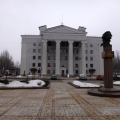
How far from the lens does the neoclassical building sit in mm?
68562

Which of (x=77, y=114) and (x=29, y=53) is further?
(x=29, y=53)

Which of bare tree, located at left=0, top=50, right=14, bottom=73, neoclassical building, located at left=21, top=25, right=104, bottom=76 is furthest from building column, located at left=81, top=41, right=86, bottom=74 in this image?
bare tree, located at left=0, top=50, right=14, bottom=73

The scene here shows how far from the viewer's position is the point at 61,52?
2958 inches

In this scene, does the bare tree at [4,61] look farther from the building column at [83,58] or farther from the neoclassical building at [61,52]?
the building column at [83,58]

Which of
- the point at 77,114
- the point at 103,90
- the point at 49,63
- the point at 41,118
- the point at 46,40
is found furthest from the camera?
the point at 49,63

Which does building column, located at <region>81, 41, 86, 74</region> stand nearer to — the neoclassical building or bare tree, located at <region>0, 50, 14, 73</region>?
the neoclassical building

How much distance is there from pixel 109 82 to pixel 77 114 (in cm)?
723

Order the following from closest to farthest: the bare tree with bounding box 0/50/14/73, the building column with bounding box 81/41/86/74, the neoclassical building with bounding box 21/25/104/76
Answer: the building column with bounding box 81/41/86/74
the neoclassical building with bounding box 21/25/104/76
the bare tree with bounding box 0/50/14/73

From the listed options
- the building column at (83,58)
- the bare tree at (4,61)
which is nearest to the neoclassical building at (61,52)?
the building column at (83,58)

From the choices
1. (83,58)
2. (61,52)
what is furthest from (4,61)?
(83,58)

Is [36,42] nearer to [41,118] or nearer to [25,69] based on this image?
[25,69]

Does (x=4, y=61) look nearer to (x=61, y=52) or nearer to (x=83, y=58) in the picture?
(x=61, y=52)

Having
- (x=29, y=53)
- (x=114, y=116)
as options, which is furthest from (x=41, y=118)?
(x=29, y=53)

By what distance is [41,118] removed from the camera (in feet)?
21.2
